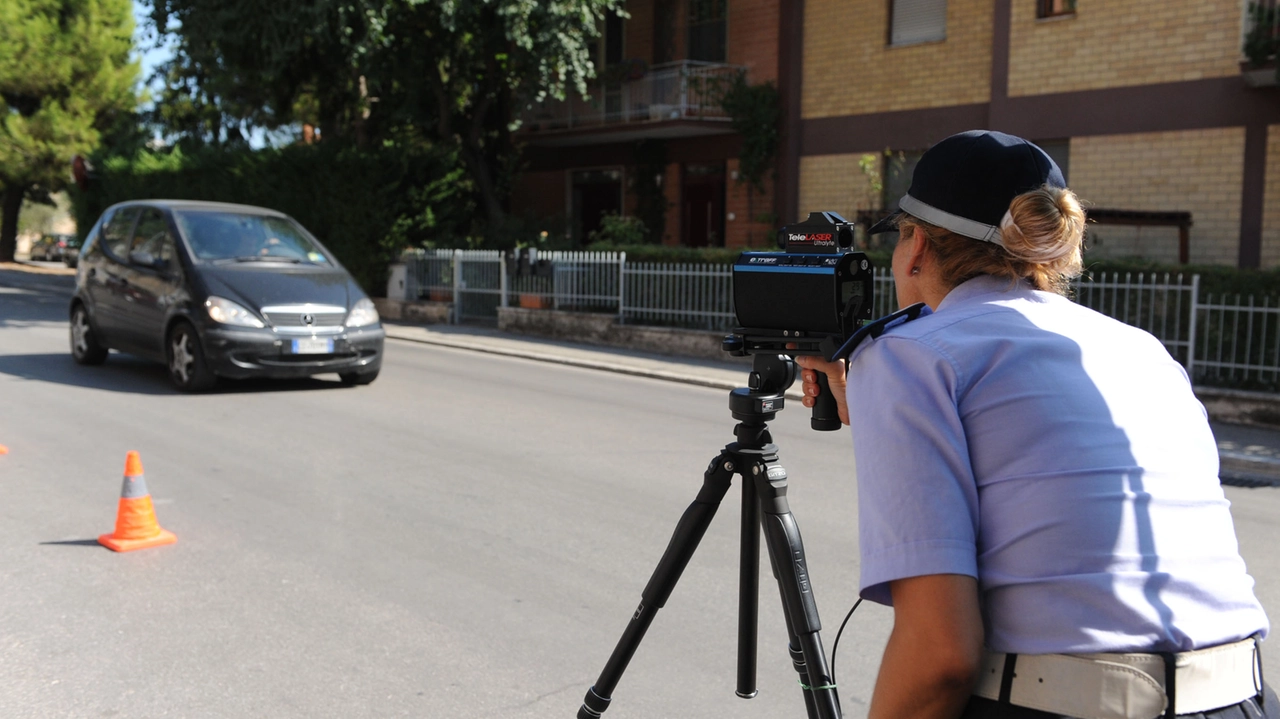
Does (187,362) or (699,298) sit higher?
(699,298)

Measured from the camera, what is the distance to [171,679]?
3984 mm

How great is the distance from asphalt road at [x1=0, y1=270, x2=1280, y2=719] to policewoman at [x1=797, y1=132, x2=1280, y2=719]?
2.31 meters

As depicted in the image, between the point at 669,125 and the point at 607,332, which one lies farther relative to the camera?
the point at 669,125

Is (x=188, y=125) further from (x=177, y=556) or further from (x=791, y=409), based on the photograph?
(x=177, y=556)

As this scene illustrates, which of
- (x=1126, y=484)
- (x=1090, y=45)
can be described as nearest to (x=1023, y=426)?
(x=1126, y=484)

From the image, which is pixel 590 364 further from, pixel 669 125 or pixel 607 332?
pixel 669 125

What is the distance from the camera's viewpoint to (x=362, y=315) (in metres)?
10.9

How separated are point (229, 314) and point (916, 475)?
956cm

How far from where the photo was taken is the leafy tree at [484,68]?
784 inches

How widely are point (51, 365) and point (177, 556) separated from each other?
316 inches

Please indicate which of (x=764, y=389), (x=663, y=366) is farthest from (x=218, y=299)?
(x=764, y=389)

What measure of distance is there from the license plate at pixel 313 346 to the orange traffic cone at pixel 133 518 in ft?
15.7

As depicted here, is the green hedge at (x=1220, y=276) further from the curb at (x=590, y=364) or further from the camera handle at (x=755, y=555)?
the camera handle at (x=755, y=555)

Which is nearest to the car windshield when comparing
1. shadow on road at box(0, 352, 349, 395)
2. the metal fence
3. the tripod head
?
shadow on road at box(0, 352, 349, 395)
